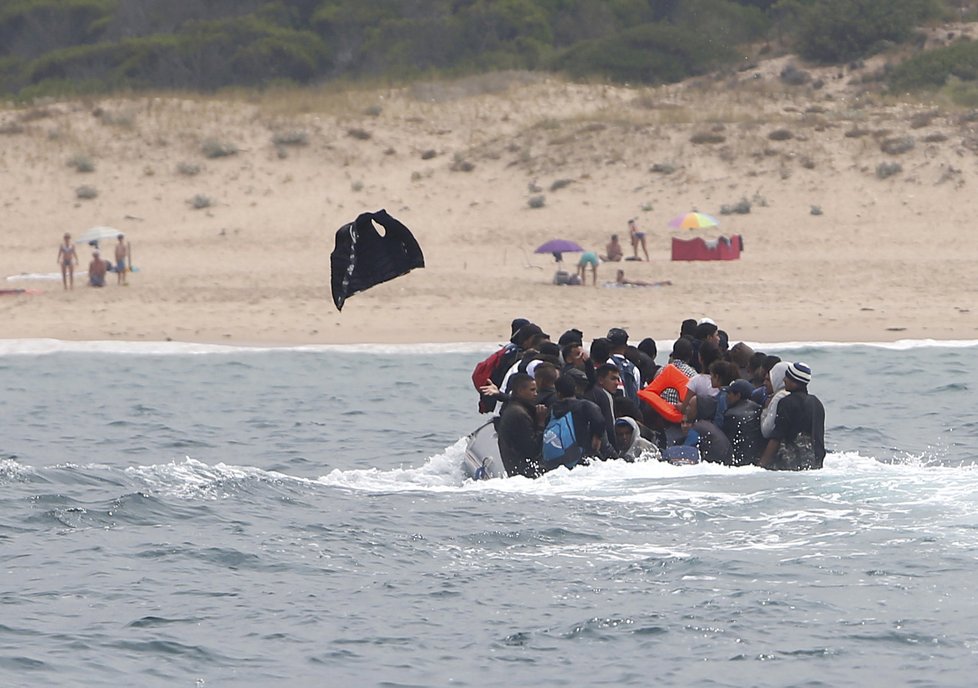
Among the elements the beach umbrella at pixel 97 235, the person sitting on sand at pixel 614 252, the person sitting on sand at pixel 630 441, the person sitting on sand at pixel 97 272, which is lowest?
the person sitting on sand at pixel 630 441

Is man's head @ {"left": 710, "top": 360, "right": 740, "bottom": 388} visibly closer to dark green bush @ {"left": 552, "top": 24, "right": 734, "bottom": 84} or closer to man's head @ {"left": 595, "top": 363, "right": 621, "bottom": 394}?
man's head @ {"left": 595, "top": 363, "right": 621, "bottom": 394}

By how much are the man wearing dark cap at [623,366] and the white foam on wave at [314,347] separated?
934 centimetres

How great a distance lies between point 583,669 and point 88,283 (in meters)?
21.1

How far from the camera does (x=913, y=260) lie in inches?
1173

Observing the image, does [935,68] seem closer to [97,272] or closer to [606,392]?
[97,272]

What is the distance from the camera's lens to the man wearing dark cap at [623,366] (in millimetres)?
14641

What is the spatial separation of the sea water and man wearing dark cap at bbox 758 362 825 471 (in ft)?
0.54

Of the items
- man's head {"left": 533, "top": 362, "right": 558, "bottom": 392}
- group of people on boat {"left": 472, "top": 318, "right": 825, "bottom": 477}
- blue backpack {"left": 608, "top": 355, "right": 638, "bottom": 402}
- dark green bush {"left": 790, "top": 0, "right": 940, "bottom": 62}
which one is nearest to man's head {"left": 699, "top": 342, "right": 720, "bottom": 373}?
group of people on boat {"left": 472, "top": 318, "right": 825, "bottom": 477}

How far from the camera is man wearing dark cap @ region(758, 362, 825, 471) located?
44.1 ft

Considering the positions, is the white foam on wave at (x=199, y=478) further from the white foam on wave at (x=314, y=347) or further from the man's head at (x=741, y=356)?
the white foam on wave at (x=314, y=347)

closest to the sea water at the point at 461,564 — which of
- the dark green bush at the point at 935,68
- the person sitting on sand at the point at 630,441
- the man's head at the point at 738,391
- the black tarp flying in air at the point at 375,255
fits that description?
the person sitting on sand at the point at 630,441

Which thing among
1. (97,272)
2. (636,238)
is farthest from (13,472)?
(636,238)

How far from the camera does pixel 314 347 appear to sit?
25078mm

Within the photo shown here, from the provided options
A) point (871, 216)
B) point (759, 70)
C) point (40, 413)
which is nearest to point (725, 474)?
point (40, 413)
